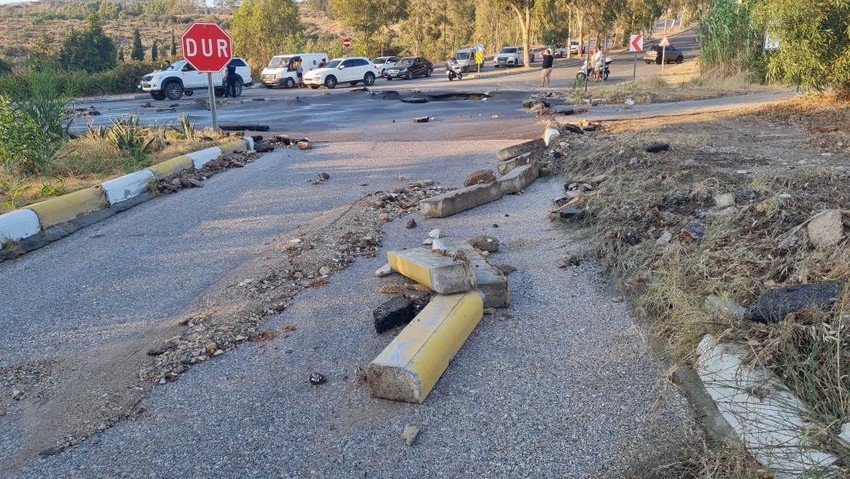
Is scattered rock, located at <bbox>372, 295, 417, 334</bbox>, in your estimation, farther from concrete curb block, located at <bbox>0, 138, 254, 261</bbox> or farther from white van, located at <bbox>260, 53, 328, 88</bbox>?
white van, located at <bbox>260, 53, 328, 88</bbox>

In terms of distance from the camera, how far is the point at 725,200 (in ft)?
19.6

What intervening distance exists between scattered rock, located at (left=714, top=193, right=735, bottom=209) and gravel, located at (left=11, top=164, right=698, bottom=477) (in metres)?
1.47

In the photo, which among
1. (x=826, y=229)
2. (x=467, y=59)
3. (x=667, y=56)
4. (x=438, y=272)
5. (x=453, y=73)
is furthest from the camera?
(x=667, y=56)

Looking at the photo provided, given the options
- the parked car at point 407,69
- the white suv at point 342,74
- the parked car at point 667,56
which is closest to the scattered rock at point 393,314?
the white suv at point 342,74

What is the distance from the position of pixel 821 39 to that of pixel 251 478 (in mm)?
15824

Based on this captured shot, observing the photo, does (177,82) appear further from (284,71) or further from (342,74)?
(342,74)

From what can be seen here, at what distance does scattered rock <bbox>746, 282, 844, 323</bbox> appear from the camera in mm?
3441

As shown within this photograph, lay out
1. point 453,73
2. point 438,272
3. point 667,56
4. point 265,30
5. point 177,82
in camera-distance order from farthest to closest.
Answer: point 265,30
point 667,56
point 453,73
point 177,82
point 438,272

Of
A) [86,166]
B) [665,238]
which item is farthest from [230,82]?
[665,238]

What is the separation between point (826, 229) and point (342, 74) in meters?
34.7

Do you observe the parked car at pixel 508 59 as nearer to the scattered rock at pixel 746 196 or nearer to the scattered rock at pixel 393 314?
the scattered rock at pixel 746 196

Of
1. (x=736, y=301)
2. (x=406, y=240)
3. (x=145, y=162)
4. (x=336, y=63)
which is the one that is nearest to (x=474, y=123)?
(x=145, y=162)

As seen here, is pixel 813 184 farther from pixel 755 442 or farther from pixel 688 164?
pixel 755 442

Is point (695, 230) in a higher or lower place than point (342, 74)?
lower
